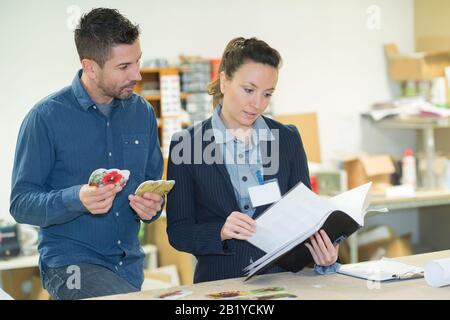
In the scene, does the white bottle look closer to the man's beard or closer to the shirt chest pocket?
the shirt chest pocket

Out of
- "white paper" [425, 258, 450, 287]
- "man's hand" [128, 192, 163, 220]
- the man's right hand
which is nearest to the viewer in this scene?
"white paper" [425, 258, 450, 287]

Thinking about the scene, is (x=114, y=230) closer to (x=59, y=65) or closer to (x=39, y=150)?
(x=39, y=150)

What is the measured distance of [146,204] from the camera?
90.1 inches

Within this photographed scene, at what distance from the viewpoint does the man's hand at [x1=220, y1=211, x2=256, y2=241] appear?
201 cm

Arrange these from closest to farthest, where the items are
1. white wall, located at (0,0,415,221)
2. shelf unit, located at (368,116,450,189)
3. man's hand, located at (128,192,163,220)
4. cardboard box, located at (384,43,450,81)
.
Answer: man's hand, located at (128,192,163,220) < white wall, located at (0,0,415,221) < shelf unit, located at (368,116,450,189) < cardboard box, located at (384,43,450,81)

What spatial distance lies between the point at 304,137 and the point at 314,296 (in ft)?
11.7

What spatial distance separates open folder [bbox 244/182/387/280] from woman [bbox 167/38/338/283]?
321mm

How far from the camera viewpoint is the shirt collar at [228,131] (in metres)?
2.41

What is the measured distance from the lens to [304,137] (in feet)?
17.5

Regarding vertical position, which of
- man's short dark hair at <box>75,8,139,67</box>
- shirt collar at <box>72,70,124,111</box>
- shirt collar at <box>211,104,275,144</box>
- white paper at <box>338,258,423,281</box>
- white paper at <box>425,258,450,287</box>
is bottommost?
white paper at <box>338,258,423,281</box>

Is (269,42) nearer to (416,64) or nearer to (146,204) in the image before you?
(416,64)

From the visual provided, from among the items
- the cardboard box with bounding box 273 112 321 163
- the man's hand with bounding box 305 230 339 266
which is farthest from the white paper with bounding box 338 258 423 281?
the cardboard box with bounding box 273 112 321 163

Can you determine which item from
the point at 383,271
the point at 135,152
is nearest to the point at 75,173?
the point at 135,152

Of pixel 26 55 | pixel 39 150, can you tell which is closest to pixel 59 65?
pixel 26 55
